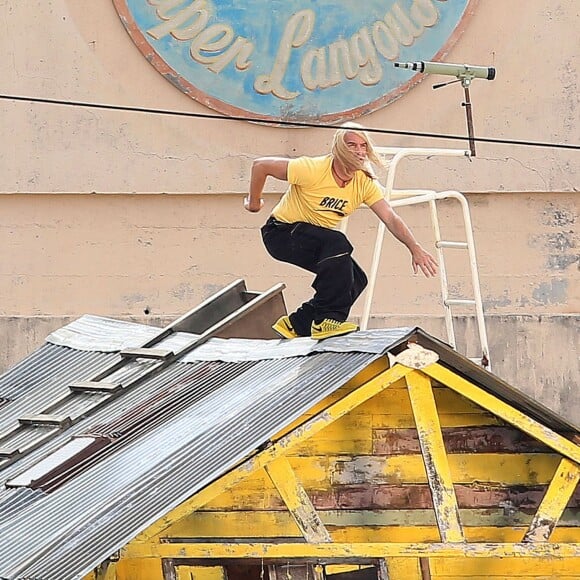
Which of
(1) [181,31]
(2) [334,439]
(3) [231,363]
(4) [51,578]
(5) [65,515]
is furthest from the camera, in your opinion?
(1) [181,31]

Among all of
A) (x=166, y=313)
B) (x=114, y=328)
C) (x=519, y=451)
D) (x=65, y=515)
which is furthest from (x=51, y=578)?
Result: (x=166, y=313)

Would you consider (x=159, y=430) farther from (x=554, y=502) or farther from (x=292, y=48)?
(x=292, y=48)

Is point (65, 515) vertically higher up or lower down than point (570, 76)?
lower down

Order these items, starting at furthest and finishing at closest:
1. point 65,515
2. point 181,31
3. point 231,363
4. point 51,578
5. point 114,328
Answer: point 181,31
point 114,328
point 231,363
point 65,515
point 51,578

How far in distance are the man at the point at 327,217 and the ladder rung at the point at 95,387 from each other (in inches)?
33.1

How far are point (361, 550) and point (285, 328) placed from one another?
1.68m

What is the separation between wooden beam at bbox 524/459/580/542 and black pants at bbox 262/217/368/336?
4.00 feet

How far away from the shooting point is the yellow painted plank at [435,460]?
4445mm

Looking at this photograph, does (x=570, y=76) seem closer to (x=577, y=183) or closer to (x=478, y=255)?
(x=577, y=183)

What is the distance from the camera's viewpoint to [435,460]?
4500 mm

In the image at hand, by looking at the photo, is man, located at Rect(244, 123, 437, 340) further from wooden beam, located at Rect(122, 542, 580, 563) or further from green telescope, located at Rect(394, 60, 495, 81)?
wooden beam, located at Rect(122, 542, 580, 563)

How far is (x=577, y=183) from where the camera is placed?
9539 millimetres

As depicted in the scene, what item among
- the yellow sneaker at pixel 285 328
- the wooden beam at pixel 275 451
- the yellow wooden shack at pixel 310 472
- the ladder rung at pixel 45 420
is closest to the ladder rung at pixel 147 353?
the yellow wooden shack at pixel 310 472

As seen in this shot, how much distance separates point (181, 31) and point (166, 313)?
201 centimetres
